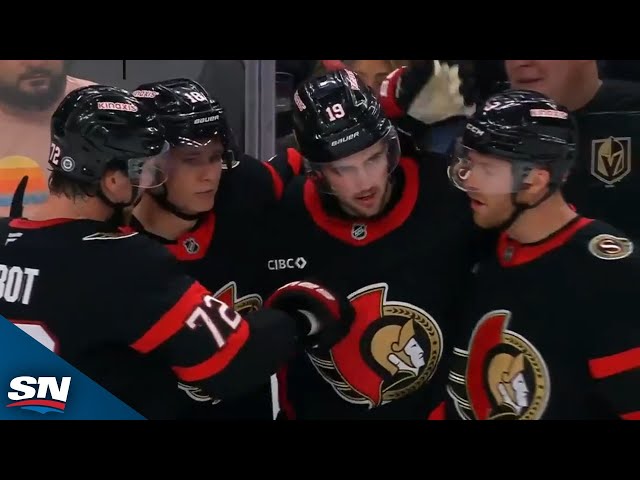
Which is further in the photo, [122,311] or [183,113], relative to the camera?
[183,113]

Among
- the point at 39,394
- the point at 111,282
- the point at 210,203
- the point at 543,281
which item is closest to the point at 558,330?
the point at 543,281

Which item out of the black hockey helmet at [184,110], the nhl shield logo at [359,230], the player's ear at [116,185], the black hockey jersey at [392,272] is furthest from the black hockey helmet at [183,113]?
the nhl shield logo at [359,230]

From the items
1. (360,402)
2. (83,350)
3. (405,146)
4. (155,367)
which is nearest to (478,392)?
(360,402)

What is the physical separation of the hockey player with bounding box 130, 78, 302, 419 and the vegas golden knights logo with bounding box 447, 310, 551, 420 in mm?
419

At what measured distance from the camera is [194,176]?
5.32 feet

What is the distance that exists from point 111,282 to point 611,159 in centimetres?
102

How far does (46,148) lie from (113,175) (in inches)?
7.7

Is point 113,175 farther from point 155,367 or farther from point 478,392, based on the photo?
point 478,392

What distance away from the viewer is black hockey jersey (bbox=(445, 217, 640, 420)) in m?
1.43

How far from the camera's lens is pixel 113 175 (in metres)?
1.49

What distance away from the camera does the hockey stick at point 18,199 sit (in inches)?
62.4

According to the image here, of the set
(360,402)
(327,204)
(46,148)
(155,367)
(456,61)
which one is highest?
(456,61)

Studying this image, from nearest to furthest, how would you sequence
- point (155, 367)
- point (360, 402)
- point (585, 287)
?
point (585, 287) < point (155, 367) < point (360, 402)

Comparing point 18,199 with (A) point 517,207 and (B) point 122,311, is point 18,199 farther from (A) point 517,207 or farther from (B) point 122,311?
(A) point 517,207
